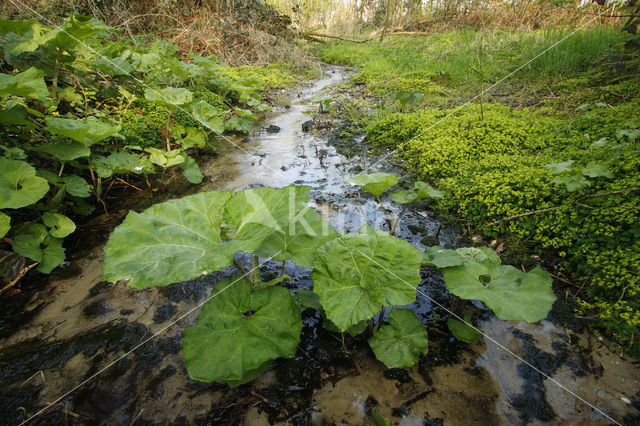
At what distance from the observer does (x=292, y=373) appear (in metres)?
1.27

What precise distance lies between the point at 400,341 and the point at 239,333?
29.5 inches

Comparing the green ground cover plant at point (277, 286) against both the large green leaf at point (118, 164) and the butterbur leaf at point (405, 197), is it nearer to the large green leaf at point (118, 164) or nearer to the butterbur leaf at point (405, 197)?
the butterbur leaf at point (405, 197)

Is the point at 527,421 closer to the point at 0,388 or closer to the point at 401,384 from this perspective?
the point at 401,384

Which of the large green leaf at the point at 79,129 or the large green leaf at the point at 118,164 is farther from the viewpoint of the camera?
the large green leaf at the point at 118,164

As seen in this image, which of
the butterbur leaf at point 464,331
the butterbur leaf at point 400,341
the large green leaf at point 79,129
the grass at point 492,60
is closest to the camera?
the butterbur leaf at point 400,341

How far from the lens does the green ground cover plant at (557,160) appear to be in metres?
1.48

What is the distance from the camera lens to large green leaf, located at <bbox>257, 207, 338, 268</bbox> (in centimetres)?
137

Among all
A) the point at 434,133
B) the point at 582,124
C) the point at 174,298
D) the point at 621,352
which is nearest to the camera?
the point at 621,352

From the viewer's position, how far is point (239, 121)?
13.0ft

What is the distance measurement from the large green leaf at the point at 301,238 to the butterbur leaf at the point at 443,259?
508mm

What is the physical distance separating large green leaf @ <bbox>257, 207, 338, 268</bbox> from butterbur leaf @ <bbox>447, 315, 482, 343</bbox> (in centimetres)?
76

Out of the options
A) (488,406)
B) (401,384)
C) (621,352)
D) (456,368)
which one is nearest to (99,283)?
(401,384)

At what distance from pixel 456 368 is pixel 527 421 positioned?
29 centimetres

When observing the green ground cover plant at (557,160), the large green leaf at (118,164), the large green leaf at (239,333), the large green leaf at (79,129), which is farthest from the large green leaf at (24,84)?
the green ground cover plant at (557,160)
